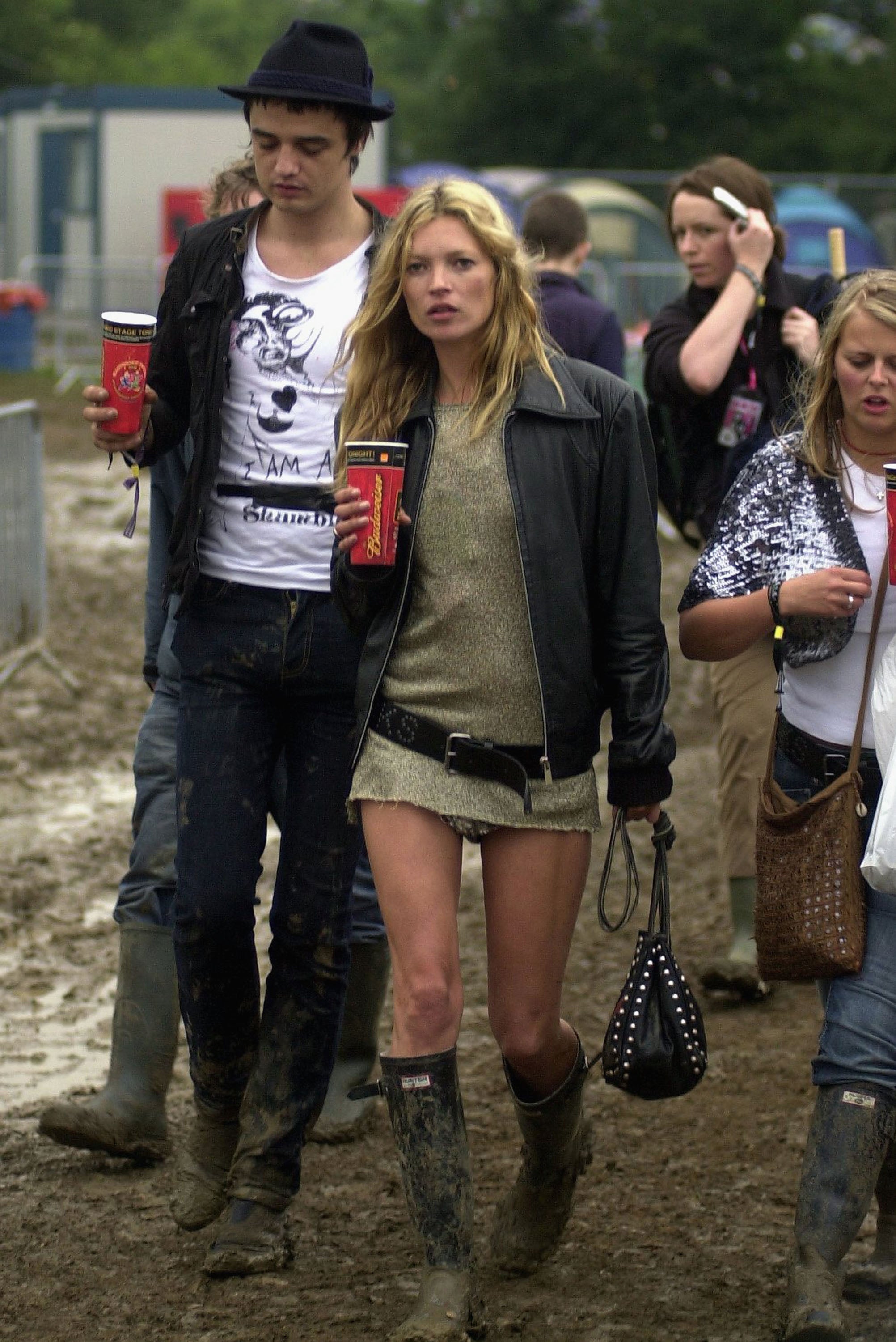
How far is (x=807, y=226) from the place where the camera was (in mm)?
25016

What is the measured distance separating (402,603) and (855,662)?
0.81 m

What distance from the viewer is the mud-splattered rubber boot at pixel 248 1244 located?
356 cm

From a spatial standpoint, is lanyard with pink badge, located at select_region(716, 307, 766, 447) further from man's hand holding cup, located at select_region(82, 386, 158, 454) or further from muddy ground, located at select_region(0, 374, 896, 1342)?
man's hand holding cup, located at select_region(82, 386, 158, 454)

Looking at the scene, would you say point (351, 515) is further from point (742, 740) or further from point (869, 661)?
point (742, 740)

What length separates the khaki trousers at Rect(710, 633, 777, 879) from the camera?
5.31m

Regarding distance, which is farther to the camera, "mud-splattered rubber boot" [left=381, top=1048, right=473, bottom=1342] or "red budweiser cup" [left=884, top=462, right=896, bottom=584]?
"mud-splattered rubber boot" [left=381, top=1048, right=473, bottom=1342]

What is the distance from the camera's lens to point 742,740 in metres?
5.35

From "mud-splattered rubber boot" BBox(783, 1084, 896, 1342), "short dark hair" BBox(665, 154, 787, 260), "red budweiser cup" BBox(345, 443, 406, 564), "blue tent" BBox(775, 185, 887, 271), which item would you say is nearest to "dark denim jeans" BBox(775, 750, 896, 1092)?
"mud-splattered rubber boot" BBox(783, 1084, 896, 1342)

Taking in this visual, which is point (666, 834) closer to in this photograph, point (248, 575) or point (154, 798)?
point (248, 575)

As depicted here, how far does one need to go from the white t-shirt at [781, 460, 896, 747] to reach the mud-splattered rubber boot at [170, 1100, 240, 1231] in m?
1.42

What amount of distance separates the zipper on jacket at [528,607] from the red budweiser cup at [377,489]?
208 millimetres

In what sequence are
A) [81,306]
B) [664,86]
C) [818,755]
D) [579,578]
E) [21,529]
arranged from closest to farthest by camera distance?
1. [579,578]
2. [818,755]
3. [21,529]
4. [81,306]
5. [664,86]

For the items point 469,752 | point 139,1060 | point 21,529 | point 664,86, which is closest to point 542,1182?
point 469,752

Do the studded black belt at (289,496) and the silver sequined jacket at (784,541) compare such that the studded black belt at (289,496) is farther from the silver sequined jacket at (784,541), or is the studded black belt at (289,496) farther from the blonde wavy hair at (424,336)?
the silver sequined jacket at (784,541)
